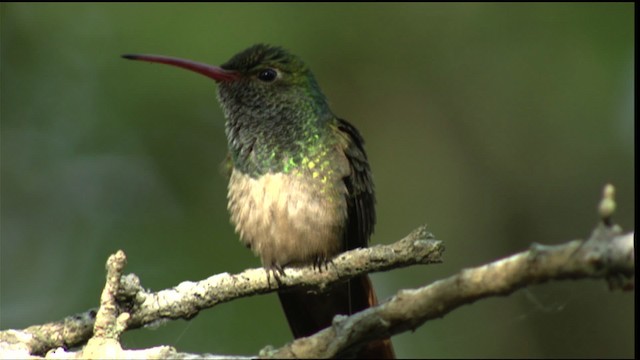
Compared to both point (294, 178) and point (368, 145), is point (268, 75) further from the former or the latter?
point (368, 145)

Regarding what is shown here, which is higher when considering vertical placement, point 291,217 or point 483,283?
point 291,217

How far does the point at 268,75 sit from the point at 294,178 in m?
0.98

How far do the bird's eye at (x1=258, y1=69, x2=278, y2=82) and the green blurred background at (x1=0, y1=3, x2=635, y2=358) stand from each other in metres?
1.37

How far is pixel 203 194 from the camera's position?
705 cm

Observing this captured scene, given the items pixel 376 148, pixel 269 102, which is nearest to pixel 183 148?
pixel 376 148

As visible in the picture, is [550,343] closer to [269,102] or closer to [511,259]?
[269,102]

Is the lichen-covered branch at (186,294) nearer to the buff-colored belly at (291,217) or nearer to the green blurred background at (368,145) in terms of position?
the buff-colored belly at (291,217)

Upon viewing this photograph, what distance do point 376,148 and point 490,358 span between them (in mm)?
2006

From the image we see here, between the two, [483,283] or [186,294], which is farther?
[186,294]

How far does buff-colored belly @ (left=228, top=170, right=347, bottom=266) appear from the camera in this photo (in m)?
4.57

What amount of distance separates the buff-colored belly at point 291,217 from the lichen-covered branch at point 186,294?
1.48 feet

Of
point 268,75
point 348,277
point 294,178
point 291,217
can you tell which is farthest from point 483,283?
point 268,75

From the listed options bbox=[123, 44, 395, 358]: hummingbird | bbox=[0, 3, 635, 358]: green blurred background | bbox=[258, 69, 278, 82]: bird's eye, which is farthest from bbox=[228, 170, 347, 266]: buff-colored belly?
bbox=[0, 3, 635, 358]: green blurred background

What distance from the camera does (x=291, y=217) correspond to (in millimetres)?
4648
